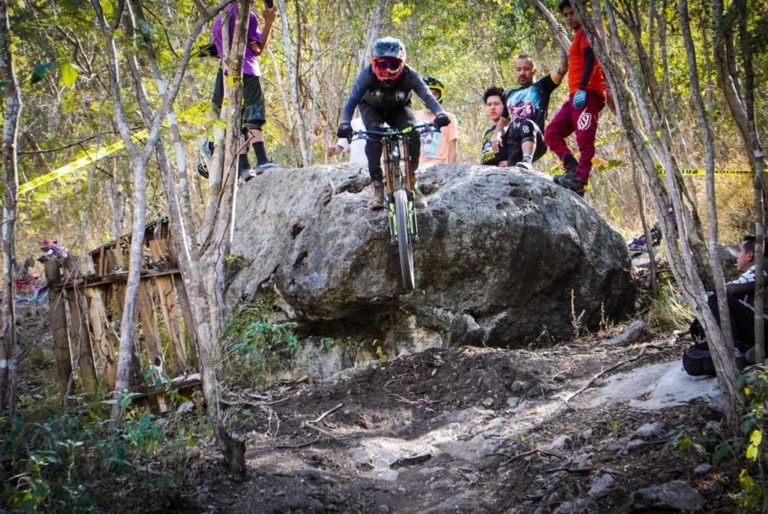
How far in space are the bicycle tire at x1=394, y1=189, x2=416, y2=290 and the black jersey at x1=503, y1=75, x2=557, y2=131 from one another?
7.64 feet

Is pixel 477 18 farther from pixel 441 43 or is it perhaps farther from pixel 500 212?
pixel 500 212

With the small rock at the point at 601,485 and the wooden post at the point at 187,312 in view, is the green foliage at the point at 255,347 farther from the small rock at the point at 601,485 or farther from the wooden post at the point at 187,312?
the small rock at the point at 601,485

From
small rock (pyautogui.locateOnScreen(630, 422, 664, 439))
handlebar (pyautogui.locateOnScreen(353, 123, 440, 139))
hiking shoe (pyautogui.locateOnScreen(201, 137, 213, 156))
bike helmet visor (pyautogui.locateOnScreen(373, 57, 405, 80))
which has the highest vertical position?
bike helmet visor (pyautogui.locateOnScreen(373, 57, 405, 80))

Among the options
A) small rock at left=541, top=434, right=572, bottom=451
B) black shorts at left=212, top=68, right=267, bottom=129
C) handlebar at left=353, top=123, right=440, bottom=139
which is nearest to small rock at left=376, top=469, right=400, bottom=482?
small rock at left=541, top=434, right=572, bottom=451

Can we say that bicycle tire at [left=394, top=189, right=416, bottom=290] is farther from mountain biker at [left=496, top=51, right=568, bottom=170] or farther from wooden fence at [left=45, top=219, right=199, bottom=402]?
mountain biker at [left=496, top=51, right=568, bottom=170]

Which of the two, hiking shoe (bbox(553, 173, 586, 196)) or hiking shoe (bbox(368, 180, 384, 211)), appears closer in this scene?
hiking shoe (bbox(368, 180, 384, 211))

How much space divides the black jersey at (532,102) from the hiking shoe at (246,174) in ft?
9.58

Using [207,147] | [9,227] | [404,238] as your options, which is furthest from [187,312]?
[207,147]

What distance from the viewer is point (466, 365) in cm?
514

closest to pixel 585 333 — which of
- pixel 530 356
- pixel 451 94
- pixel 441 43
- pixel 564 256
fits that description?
pixel 564 256

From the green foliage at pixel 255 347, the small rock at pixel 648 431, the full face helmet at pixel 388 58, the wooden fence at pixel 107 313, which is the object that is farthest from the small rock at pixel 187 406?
the full face helmet at pixel 388 58

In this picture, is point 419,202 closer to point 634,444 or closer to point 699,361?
point 699,361

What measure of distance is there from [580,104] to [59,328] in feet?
15.9

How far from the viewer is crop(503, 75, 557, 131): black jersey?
7.18m
